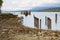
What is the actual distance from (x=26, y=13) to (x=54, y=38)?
4056 inches

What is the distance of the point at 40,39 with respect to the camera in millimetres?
19484

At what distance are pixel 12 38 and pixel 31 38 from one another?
2.08m

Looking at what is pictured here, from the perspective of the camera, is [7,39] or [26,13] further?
[26,13]

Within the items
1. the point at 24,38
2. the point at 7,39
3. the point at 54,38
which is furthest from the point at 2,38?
the point at 54,38

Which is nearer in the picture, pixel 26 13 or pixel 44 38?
pixel 44 38

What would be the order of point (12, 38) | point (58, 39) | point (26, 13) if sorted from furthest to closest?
1. point (26, 13)
2. point (12, 38)
3. point (58, 39)

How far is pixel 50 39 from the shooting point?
19.3 metres

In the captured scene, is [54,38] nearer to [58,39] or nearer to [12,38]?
[58,39]

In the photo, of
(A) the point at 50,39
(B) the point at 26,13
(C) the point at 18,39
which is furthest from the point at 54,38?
(B) the point at 26,13

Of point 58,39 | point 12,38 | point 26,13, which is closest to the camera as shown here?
point 58,39

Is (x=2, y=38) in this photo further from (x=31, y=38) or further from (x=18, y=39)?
(x=31, y=38)

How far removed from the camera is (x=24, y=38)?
20.2m

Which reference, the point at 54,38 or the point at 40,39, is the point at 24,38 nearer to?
A: the point at 40,39

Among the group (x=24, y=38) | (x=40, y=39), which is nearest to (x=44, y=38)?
(x=40, y=39)
